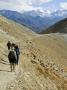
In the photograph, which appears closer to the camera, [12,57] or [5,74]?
[5,74]

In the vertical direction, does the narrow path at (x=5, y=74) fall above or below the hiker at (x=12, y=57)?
below

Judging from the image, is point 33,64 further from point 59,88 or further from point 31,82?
point 31,82

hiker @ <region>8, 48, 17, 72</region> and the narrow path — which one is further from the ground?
hiker @ <region>8, 48, 17, 72</region>

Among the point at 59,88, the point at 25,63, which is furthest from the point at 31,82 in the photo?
the point at 25,63

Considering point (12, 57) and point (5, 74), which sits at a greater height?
point (12, 57)

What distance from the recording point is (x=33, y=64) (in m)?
31.4

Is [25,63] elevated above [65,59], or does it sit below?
above

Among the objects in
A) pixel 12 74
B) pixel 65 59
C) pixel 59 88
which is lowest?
pixel 65 59

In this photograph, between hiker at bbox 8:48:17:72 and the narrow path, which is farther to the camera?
hiker at bbox 8:48:17:72

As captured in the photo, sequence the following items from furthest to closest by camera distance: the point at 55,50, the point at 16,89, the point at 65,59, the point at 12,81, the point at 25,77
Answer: the point at 55,50
the point at 65,59
the point at 25,77
the point at 12,81
the point at 16,89

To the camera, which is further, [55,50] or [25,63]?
[55,50]

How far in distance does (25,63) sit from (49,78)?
3.70 meters

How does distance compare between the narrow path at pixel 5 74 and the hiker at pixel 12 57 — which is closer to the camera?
the narrow path at pixel 5 74

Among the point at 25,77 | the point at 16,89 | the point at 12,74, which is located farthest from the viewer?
the point at 12,74
